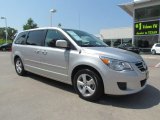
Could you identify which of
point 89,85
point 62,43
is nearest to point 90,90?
point 89,85

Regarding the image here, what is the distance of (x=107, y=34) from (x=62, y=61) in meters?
36.7

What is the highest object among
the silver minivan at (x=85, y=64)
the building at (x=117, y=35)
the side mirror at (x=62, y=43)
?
the building at (x=117, y=35)

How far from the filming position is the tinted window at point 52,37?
549 centimetres

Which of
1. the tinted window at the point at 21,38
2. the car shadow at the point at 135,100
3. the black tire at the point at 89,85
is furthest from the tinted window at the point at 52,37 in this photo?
the tinted window at the point at 21,38

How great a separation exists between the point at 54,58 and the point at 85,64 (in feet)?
3.71

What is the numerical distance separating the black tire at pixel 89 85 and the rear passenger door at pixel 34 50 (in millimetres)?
1682

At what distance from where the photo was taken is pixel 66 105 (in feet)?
14.3

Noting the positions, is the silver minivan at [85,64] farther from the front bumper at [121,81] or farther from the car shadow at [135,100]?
the car shadow at [135,100]

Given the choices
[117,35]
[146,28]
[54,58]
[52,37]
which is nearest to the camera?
[54,58]

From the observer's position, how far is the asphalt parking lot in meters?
3.83

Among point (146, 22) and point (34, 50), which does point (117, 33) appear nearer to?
point (146, 22)

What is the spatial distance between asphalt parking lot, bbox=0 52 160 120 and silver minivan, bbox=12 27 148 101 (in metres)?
0.34

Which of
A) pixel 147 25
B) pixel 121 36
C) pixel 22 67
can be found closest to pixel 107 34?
pixel 121 36

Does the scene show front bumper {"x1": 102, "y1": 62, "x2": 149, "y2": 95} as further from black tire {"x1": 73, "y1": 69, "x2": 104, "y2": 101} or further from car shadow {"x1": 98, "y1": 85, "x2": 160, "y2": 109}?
car shadow {"x1": 98, "y1": 85, "x2": 160, "y2": 109}
